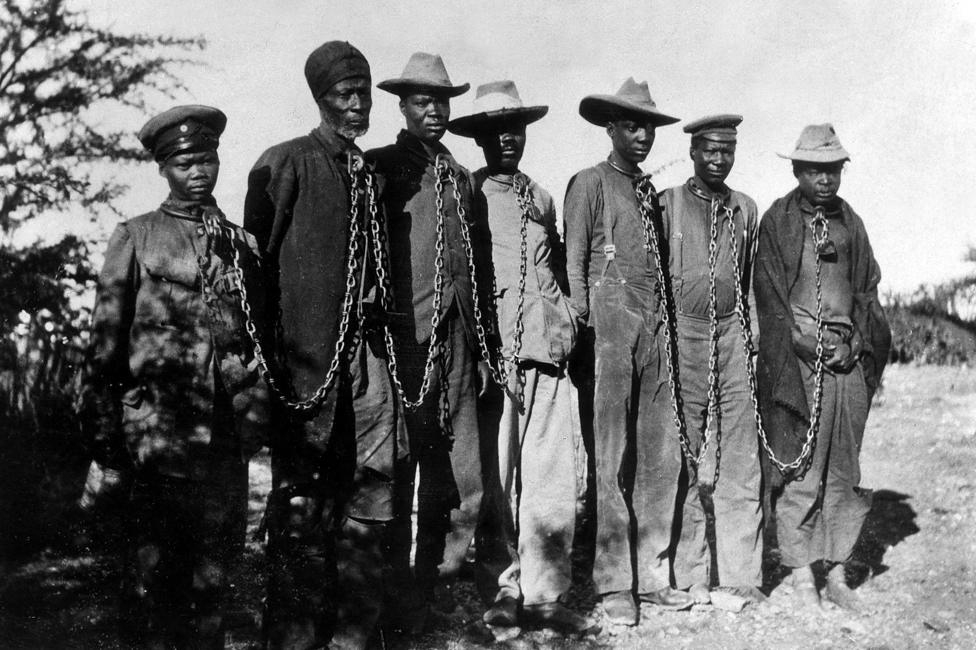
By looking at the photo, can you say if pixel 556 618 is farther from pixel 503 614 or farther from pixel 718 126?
A: pixel 718 126

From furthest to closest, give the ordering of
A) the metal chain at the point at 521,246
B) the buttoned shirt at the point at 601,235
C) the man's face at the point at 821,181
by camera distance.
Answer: the man's face at the point at 821,181 → the buttoned shirt at the point at 601,235 → the metal chain at the point at 521,246

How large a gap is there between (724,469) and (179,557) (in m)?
3.17

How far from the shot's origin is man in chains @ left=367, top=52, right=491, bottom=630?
4.80 meters

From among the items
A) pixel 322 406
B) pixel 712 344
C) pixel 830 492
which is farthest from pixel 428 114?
pixel 830 492

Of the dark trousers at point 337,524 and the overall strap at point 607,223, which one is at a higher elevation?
the overall strap at point 607,223

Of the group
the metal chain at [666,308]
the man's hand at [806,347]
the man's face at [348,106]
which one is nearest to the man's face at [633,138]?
the metal chain at [666,308]

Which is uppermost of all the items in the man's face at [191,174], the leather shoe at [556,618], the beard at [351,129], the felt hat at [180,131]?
the beard at [351,129]

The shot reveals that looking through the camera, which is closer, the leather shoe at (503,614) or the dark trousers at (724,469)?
the leather shoe at (503,614)

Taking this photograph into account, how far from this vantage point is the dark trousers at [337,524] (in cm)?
430

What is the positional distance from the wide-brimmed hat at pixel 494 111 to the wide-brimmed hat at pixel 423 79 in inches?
10.2

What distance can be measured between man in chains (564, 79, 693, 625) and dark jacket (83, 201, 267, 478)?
1.99 m

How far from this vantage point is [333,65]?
4.51m

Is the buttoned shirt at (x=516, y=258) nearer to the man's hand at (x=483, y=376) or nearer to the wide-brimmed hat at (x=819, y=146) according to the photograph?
the man's hand at (x=483, y=376)

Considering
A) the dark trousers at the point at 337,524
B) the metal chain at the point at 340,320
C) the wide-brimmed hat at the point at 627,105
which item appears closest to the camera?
the metal chain at the point at 340,320
